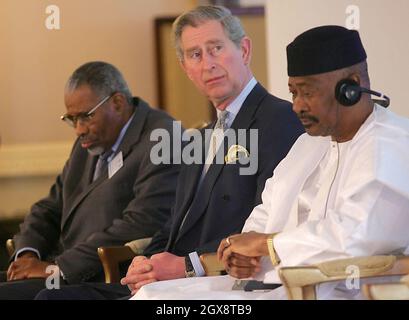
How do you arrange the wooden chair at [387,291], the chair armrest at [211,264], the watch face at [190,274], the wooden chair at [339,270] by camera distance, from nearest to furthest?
the wooden chair at [387,291] < the wooden chair at [339,270] < the chair armrest at [211,264] < the watch face at [190,274]

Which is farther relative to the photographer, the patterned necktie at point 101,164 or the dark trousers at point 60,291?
the patterned necktie at point 101,164

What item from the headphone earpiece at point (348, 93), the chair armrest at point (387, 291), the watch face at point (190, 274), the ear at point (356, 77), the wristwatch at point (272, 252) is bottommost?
the watch face at point (190, 274)

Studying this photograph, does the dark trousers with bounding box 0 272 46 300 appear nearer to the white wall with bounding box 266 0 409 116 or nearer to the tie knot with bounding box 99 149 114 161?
the tie knot with bounding box 99 149 114 161

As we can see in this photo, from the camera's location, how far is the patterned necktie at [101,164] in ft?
17.3

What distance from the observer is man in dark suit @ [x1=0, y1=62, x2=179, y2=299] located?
196 inches

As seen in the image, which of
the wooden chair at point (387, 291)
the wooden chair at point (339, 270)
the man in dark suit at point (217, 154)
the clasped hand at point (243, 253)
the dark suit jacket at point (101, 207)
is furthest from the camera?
the dark suit jacket at point (101, 207)

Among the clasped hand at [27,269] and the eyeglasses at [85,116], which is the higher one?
the eyeglasses at [85,116]

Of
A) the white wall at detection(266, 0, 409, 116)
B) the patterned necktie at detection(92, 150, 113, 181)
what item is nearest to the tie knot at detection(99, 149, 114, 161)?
the patterned necktie at detection(92, 150, 113, 181)

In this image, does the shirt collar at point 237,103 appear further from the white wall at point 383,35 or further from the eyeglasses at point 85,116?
the eyeglasses at point 85,116

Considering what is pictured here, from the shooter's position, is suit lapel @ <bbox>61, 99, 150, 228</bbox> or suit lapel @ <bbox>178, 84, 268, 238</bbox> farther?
suit lapel @ <bbox>61, 99, 150, 228</bbox>

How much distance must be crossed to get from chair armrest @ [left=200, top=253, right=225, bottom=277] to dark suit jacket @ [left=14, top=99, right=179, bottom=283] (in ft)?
3.14

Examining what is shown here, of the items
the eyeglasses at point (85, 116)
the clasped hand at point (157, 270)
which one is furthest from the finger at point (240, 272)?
the eyeglasses at point (85, 116)

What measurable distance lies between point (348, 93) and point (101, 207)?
6.57ft
